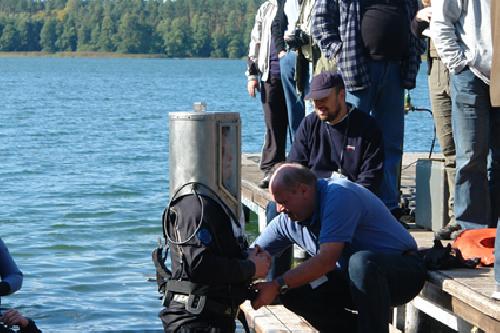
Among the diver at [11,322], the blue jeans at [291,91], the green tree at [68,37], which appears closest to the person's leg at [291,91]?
the blue jeans at [291,91]

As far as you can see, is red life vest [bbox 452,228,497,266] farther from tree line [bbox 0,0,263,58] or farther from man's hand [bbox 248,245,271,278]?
tree line [bbox 0,0,263,58]

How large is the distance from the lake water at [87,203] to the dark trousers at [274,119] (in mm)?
1647

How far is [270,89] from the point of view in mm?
10273

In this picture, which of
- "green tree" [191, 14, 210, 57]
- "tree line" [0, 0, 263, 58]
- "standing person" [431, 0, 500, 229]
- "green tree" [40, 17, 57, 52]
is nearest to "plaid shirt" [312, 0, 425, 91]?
"standing person" [431, 0, 500, 229]

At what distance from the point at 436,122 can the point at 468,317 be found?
270 cm

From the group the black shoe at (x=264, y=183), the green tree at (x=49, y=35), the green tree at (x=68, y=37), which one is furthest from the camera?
the green tree at (x=68, y=37)

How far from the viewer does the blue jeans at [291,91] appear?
9.67 metres

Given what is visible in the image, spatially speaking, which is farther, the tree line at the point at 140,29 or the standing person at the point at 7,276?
the tree line at the point at 140,29

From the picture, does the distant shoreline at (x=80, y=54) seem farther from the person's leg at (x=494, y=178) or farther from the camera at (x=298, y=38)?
the person's leg at (x=494, y=178)

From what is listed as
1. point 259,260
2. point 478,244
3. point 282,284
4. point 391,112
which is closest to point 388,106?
point 391,112

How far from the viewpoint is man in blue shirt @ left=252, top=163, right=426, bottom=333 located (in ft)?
20.0

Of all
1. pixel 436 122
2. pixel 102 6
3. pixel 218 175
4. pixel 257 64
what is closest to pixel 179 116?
pixel 218 175

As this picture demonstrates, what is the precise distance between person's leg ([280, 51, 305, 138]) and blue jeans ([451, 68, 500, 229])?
2.36 meters

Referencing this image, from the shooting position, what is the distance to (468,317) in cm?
596
